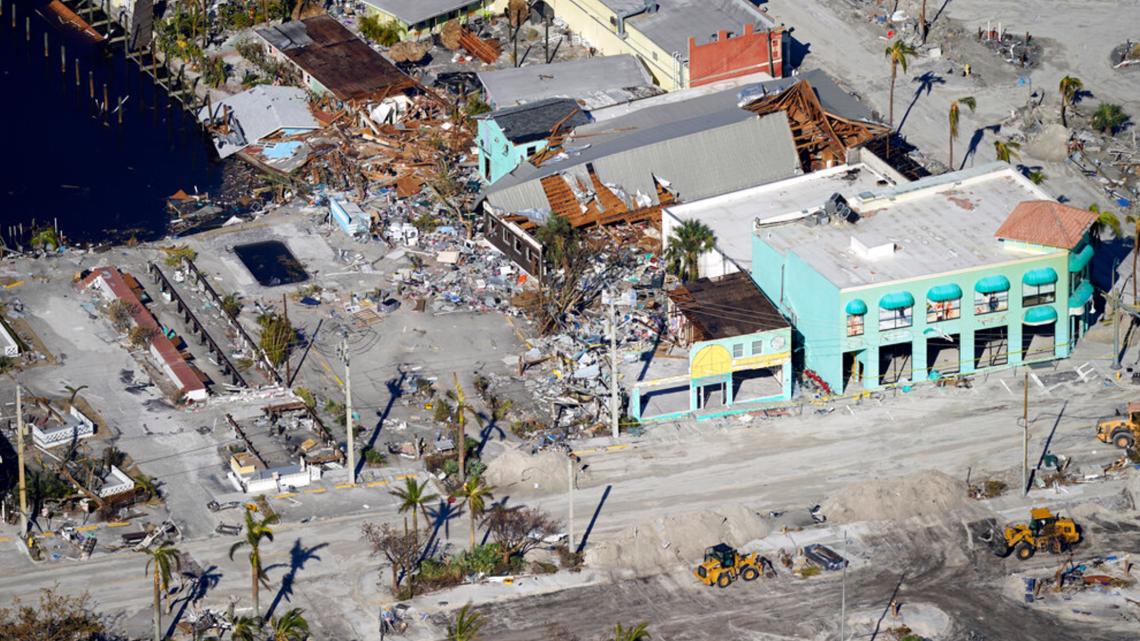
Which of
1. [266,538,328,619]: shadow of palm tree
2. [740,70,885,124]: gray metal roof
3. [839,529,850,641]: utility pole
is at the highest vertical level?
[740,70,885,124]: gray metal roof

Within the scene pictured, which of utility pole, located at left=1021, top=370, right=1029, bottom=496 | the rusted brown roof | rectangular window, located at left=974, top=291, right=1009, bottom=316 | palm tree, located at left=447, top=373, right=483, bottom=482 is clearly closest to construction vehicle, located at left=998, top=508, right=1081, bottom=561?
utility pole, located at left=1021, top=370, right=1029, bottom=496

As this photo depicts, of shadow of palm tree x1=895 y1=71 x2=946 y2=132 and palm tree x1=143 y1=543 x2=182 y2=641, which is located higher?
shadow of palm tree x1=895 y1=71 x2=946 y2=132

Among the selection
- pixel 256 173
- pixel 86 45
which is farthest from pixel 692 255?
pixel 86 45

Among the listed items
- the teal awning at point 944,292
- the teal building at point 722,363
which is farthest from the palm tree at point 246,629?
the teal awning at point 944,292

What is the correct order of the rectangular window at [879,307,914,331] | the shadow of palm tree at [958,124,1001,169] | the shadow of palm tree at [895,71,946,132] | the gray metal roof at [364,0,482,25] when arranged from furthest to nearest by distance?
the gray metal roof at [364,0,482,25]
the shadow of palm tree at [895,71,946,132]
the shadow of palm tree at [958,124,1001,169]
the rectangular window at [879,307,914,331]

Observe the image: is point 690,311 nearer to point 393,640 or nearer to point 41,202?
point 393,640

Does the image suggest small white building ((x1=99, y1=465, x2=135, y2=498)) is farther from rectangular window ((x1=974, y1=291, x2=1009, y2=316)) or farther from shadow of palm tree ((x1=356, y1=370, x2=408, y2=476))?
rectangular window ((x1=974, y1=291, x2=1009, y2=316))

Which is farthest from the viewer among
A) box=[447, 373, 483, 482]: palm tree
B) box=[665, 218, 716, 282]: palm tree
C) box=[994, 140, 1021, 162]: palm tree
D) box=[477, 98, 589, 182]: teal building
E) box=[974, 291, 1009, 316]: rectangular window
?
box=[994, 140, 1021, 162]: palm tree
